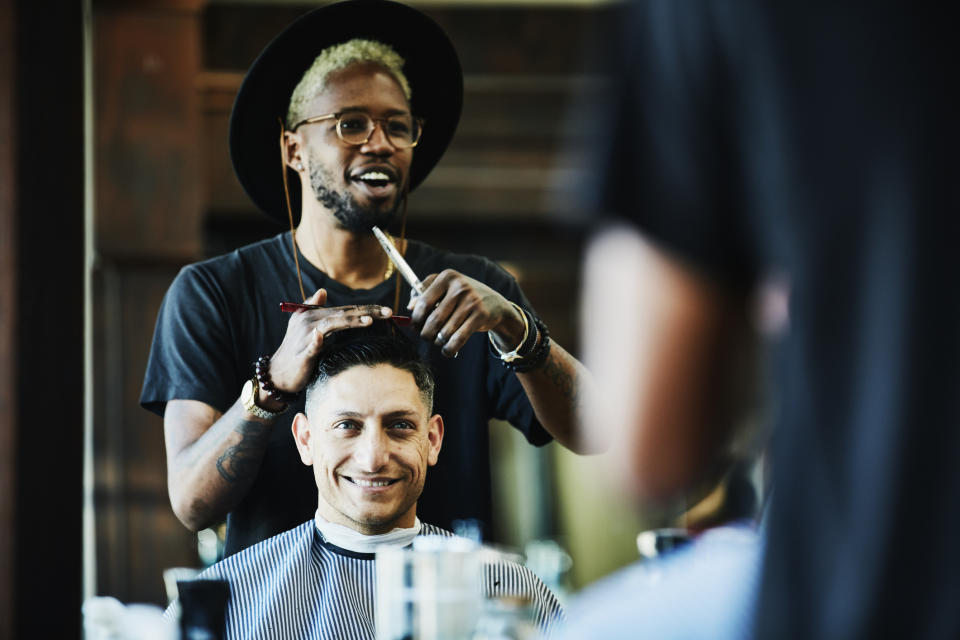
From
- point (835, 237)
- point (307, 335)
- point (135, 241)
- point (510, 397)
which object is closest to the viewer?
point (835, 237)

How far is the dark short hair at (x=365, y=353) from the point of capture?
82.0 inches

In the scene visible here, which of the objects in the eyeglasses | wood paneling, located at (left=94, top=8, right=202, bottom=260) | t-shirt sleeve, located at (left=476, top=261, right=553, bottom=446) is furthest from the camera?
wood paneling, located at (left=94, top=8, right=202, bottom=260)

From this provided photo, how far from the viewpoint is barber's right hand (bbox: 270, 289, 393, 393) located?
1896 millimetres

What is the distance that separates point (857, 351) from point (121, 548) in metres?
4.52

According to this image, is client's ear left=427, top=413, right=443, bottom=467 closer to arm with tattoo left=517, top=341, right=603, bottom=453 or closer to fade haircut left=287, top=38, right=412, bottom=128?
arm with tattoo left=517, top=341, right=603, bottom=453

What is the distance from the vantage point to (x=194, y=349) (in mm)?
2145

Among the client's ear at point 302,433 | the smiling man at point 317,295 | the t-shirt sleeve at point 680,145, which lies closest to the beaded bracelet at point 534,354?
the smiling man at point 317,295

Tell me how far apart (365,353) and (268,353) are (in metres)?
0.20

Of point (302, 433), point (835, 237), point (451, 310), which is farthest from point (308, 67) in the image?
point (835, 237)

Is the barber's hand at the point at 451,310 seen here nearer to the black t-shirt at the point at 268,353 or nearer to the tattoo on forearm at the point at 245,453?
the black t-shirt at the point at 268,353

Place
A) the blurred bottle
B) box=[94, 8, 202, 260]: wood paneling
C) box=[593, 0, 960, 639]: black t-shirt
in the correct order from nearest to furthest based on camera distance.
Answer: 1. box=[593, 0, 960, 639]: black t-shirt
2. the blurred bottle
3. box=[94, 8, 202, 260]: wood paneling

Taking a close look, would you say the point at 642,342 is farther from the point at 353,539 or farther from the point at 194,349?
the point at 194,349

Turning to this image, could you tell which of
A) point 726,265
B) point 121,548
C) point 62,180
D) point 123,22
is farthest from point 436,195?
point 726,265

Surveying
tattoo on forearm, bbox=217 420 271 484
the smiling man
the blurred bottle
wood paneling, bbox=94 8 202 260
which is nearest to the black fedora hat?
the smiling man
